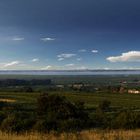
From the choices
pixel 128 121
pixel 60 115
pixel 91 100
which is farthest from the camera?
pixel 91 100

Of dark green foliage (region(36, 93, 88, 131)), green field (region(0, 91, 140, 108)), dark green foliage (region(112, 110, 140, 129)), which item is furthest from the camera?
green field (region(0, 91, 140, 108))

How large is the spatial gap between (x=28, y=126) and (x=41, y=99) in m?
22.2

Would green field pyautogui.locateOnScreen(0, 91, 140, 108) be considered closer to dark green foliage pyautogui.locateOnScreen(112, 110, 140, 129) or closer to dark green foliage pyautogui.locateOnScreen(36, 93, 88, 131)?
dark green foliage pyautogui.locateOnScreen(36, 93, 88, 131)

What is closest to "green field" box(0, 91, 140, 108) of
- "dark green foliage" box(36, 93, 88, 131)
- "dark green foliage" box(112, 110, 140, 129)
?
"dark green foliage" box(36, 93, 88, 131)

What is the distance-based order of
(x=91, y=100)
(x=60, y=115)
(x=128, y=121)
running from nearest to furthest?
1. (x=128, y=121)
2. (x=60, y=115)
3. (x=91, y=100)

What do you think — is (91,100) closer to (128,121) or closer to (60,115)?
(60,115)

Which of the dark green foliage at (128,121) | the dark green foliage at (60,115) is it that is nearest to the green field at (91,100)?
the dark green foliage at (60,115)

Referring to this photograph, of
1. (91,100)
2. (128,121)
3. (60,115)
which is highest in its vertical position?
(128,121)

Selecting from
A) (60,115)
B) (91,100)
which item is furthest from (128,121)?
(91,100)

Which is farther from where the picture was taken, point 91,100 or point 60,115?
point 91,100

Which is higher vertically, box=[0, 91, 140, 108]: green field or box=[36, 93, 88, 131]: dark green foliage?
box=[36, 93, 88, 131]: dark green foliage

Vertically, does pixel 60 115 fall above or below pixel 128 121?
below

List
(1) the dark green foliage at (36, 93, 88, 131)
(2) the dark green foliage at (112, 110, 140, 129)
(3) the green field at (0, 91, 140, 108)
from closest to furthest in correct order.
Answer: (1) the dark green foliage at (36, 93, 88, 131), (2) the dark green foliage at (112, 110, 140, 129), (3) the green field at (0, 91, 140, 108)

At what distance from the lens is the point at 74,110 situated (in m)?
28.4
